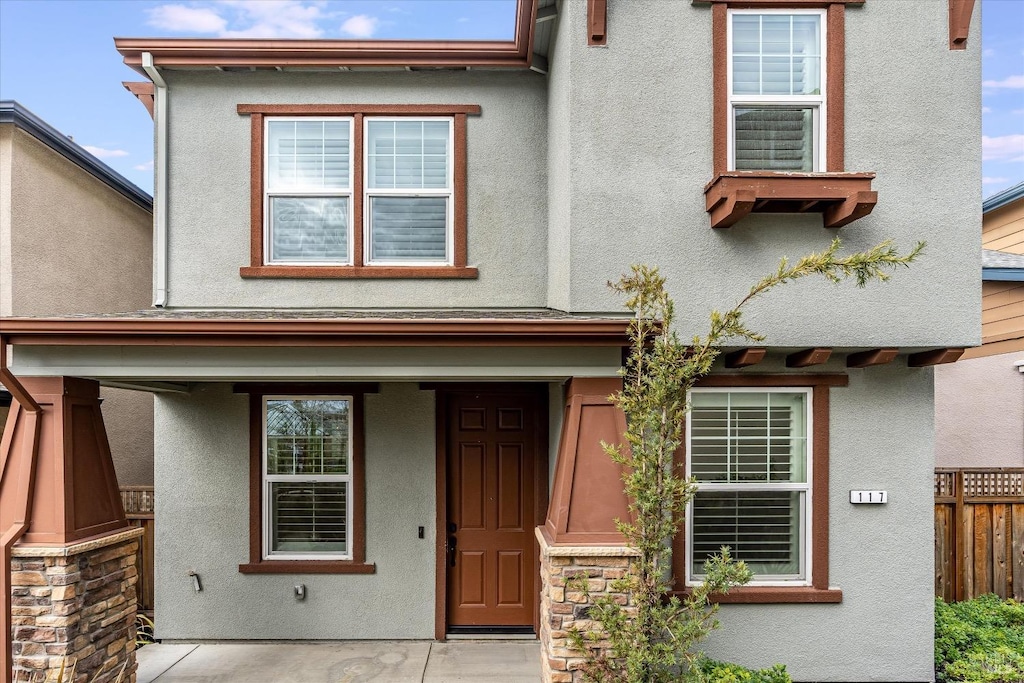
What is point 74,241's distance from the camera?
8.36 metres

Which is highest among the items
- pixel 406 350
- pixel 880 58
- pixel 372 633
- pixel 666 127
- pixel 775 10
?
pixel 775 10

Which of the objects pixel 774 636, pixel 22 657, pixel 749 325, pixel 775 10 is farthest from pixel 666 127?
pixel 22 657

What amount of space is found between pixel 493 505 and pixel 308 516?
1914 mm

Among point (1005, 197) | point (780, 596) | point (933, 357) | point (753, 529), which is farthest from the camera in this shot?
point (1005, 197)

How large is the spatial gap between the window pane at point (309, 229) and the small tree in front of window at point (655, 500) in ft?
11.4

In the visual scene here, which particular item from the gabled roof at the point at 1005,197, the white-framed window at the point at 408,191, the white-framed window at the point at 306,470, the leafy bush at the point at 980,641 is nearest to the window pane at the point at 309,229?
the white-framed window at the point at 408,191

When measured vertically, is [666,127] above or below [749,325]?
above

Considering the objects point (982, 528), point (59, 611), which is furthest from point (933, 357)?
point (59, 611)

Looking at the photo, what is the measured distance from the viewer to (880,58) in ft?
16.5

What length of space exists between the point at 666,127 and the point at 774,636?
4.35m

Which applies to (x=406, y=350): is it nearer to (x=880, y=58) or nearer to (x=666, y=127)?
(x=666, y=127)

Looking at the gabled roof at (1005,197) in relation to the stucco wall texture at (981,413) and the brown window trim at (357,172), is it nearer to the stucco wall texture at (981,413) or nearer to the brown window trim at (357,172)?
the stucco wall texture at (981,413)

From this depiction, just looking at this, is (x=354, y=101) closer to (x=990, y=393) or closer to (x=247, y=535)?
(x=247, y=535)

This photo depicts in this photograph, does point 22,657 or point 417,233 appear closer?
point 22,657
